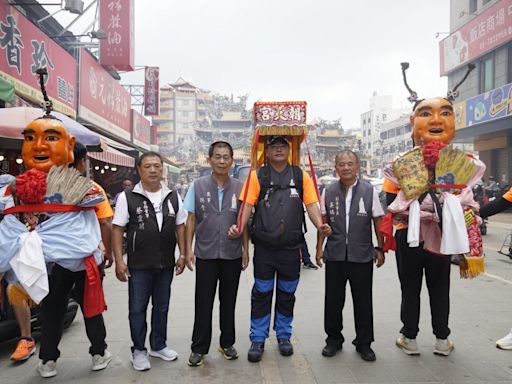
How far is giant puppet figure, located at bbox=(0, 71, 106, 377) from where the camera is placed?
3.00 metres

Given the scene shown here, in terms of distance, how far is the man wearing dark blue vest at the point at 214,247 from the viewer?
352 centimetres

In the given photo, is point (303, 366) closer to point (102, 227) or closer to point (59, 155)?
point (102, 227)

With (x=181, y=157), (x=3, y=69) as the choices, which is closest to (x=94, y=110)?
(x=3, y=69)

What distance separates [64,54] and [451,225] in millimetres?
10030

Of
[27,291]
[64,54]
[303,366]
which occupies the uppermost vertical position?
[64,54]

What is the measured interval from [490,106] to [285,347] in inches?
660

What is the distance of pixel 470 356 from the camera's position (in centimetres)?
358

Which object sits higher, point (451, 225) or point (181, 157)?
point (181, 157)

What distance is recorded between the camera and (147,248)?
3.40 meters

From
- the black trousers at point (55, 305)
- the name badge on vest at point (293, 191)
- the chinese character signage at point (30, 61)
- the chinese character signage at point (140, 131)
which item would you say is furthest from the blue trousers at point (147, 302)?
the chinese character signage at point (140, 131)

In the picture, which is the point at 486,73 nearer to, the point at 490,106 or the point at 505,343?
the point at 490,106

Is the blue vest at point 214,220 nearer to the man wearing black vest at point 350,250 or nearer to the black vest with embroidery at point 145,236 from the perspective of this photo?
the black vest with embroidery at point 145,236

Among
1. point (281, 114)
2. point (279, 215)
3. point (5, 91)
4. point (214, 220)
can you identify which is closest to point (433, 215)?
point (279, 215)

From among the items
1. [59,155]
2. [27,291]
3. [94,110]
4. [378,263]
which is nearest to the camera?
[27,291]
